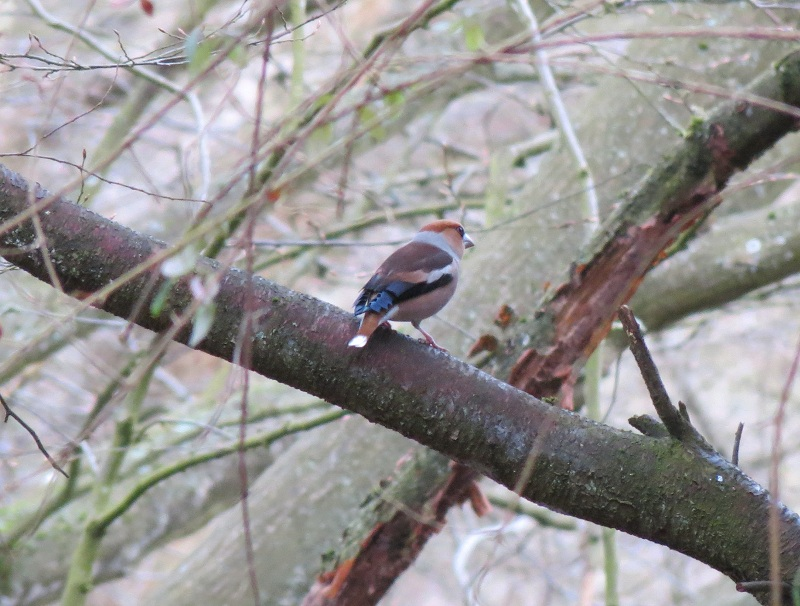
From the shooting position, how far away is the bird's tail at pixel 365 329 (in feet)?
7.92

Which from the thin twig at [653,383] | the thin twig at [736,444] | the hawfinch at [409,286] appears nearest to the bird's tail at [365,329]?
the hawfinch at [409,286]

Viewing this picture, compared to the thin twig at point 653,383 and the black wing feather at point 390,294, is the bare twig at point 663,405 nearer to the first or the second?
the thin twig at point 653,383

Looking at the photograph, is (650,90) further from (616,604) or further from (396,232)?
(396,232)

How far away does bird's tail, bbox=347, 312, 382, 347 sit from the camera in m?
2.41

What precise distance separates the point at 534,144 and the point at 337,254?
3618 mm

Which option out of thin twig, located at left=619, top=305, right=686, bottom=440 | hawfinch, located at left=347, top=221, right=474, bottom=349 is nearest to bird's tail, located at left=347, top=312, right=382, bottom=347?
hawfinch, located at left=347, top=221, right=474, bottom=349

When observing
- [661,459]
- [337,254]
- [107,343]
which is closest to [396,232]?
[337,254]

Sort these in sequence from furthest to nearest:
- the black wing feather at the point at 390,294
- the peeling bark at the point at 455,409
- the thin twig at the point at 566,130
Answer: the thin twig at the point at 566,130
the black wing feather at the point at 390,294
the peeling bark at the point at 455,409

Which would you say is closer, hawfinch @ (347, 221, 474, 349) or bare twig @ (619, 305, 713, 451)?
bare twig @ (619, 305, 713, 451)

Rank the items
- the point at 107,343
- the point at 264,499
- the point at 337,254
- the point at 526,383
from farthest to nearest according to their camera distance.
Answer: the point at 107,343 < the point at 337,254 < the point at 264,499 < the point at 526,383

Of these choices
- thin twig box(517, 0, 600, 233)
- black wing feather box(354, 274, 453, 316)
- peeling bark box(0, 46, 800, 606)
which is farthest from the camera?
thin twig box(517, 0, 600, 233)

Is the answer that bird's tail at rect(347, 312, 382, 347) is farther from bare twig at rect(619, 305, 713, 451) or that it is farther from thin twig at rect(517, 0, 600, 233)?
thin twig at rect(517, 0, 600, 233)

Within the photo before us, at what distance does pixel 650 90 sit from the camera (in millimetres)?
5609

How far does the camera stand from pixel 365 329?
2.45m
